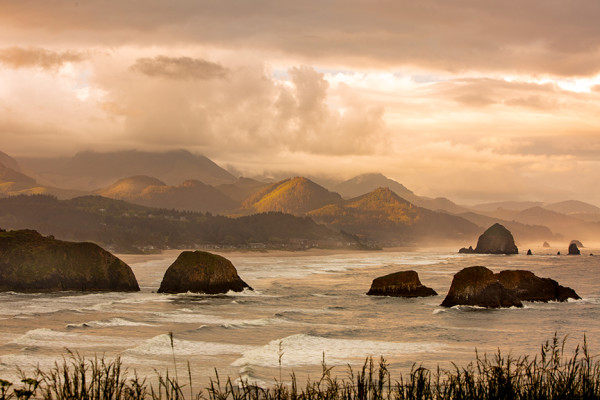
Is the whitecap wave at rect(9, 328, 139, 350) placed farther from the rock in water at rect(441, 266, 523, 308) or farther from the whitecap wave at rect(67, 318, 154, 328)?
the rock in water at rect(441, 266, 523, 308)

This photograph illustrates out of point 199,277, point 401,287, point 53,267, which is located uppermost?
point 53,267

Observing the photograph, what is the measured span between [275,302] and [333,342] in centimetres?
1806

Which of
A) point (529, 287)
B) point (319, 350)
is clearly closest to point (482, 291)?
point (529, 287)

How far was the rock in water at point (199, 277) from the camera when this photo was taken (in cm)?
4819

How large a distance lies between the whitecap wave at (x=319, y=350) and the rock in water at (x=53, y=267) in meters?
25.8

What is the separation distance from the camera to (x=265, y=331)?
2992 cm

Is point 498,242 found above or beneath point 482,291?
above

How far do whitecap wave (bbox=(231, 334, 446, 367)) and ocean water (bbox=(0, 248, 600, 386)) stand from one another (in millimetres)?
40

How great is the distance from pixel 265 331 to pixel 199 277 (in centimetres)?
1930

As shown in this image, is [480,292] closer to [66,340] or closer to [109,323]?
[109,323]

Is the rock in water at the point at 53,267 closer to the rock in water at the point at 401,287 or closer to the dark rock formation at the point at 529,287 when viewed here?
the rock in water at the point at 401,287

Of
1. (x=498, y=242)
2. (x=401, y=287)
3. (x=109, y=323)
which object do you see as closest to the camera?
(x=109, y=323)

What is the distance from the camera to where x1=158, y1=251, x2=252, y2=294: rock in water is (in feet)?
158

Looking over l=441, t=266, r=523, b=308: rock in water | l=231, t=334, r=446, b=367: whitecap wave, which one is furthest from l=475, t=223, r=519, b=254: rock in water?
l=231, t=334, r=446, b=367: whitecap wave
